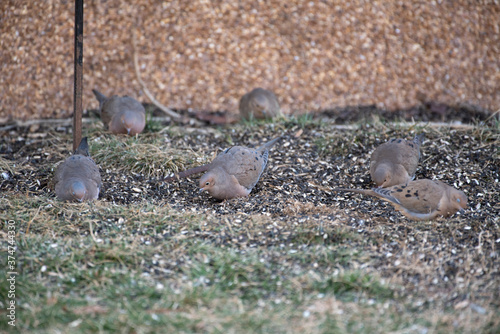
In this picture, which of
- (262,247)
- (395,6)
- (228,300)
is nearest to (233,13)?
(395,6)

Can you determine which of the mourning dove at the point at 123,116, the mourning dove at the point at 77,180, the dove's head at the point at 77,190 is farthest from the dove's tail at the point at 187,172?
the mourning dove at the point at 123,116

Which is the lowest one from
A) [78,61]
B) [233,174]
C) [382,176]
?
[382,176]

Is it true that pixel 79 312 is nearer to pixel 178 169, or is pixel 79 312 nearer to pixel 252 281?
pixel 252 281

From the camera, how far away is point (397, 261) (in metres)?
3.43

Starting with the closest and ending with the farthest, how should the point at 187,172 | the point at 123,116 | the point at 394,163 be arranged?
the point at 394,163, the point at 187,172, the point at 123,116

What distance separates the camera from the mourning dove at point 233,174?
4444 millimetres

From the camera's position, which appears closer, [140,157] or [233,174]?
[233,174]

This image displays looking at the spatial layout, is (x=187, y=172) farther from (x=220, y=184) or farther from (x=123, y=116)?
(x=123, y=116)

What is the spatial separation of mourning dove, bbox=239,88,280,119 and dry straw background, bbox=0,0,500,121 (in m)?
1.13

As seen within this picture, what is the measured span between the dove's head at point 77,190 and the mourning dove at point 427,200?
96.4 inches

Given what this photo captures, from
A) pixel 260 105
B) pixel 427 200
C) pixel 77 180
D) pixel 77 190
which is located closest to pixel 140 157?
pixel 77 180

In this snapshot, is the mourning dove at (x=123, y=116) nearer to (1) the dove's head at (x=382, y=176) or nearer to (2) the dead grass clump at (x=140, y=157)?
(2) the dead grass clump at (x=140, y=157)

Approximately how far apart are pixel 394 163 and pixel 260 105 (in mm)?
2314

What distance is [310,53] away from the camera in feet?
25.9
